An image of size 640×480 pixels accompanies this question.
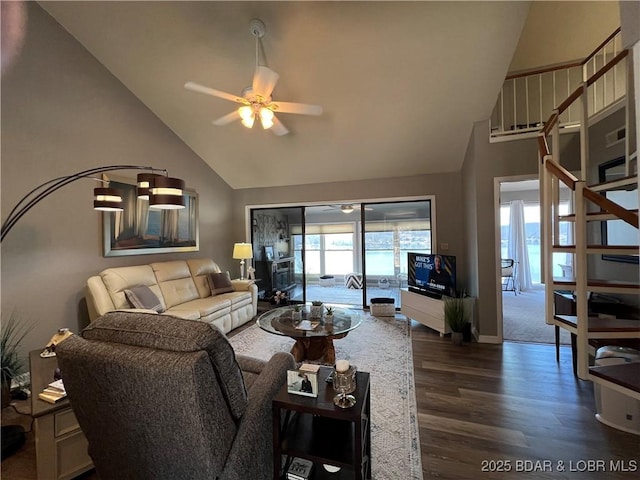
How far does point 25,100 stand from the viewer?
2879 mm

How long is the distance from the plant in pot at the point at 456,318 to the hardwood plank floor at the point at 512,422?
0.41 meters

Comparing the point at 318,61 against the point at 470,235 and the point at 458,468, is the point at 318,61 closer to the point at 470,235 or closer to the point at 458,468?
the point at 470,235

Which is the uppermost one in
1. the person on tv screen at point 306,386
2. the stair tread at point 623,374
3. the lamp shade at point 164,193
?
the lamp shade at point 164,193

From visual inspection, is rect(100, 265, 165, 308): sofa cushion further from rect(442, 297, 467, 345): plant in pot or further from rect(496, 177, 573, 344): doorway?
rect(496, 177, 573, 344): doorway

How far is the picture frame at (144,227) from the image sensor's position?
3.71 meters

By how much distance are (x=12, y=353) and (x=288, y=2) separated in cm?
423

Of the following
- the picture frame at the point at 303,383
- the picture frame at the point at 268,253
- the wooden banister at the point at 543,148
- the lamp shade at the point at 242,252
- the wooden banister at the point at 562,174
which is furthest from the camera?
the picture frame at the point at 268,253

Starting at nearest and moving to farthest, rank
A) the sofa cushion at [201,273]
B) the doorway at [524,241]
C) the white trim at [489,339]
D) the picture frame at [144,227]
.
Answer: the white trim at [489,339]
the picture frame at [144,227]
the sofa cushion at [201,273]
the doorway at [524,241]

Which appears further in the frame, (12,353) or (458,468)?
(12,353)

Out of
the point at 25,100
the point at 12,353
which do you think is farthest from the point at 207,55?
the point at 12,353

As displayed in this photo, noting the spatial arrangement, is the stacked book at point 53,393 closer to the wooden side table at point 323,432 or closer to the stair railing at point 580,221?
the wooden side table at point 323,432

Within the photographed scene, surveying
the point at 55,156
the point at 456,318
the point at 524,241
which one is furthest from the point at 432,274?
the point at 55,156

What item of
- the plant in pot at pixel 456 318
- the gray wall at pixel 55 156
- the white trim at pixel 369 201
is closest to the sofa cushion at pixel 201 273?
the gray wall at pixel 55 156

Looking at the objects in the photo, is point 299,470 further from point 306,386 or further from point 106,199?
point 106,199
